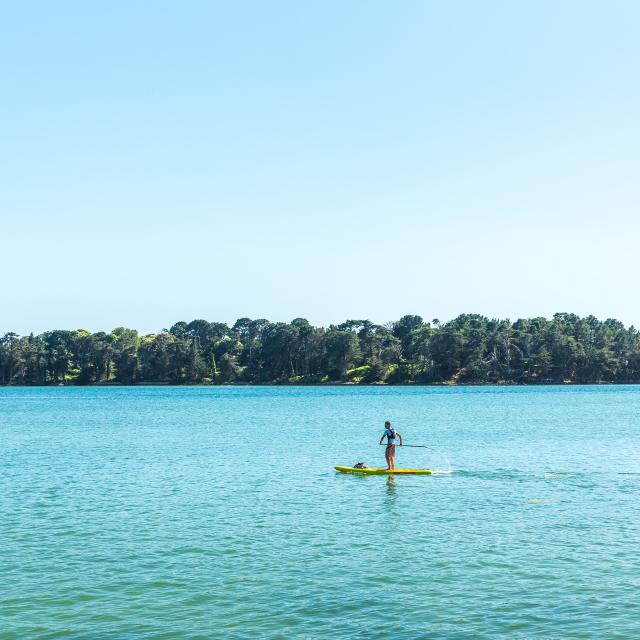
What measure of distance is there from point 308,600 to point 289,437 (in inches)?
2021

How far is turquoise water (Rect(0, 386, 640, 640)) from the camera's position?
19.7 meters

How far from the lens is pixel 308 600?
21.1 m

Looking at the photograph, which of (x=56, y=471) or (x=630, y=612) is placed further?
(x=56, y=471)

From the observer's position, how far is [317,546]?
27.1 m

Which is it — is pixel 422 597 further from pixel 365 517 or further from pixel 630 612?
pixel 365 517

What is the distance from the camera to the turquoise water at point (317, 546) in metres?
19.7

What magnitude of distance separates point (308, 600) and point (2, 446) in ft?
174

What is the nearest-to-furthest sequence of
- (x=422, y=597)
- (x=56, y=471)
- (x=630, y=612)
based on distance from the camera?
(x=630, y=612), (x=422, y=597), (x=56, y=471)

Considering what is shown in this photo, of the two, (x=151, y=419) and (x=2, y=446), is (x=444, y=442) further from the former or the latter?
(x=151, y=419)

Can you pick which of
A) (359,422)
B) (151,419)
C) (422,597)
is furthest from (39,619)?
(151,419)

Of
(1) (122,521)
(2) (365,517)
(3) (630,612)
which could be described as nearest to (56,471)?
(1) (122,521)

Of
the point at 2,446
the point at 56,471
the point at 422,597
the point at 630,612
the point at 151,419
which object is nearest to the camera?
the point at 630,612

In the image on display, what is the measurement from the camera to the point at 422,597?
21.5 metres

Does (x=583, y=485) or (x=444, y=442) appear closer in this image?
(x=583, y=485)
